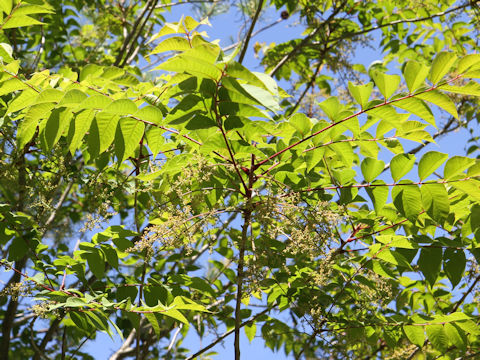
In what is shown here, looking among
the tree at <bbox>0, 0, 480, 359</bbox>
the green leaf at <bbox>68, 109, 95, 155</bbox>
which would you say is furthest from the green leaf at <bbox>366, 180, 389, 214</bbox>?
the green leaf at <bbox>68, 109, 95, 155</bbox>

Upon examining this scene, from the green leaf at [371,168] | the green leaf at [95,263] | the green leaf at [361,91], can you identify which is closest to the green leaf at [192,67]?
the green leaf at [361,91]

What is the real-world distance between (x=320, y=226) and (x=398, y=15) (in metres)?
2.72

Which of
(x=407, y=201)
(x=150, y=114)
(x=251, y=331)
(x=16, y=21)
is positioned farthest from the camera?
(x=251, y=331)

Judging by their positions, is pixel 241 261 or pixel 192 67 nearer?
pixel 192 67

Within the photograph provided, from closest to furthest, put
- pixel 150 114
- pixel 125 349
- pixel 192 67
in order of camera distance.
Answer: pixel 192 67 → pixel 150 114 → pixel 125 349

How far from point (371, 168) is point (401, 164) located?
10 cm

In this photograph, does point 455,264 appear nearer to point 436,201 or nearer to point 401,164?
point 436,201

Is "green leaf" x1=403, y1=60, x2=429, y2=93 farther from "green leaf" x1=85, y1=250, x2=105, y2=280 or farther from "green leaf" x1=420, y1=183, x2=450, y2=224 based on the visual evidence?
"green leaf" x1=85, y1=250, x2=105, y2=280

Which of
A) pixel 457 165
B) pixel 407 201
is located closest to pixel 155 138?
pixel 407 201

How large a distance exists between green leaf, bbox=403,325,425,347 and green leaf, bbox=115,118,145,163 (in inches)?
47.3

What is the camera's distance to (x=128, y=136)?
1.55m

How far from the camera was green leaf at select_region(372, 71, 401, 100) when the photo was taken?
1336 mm

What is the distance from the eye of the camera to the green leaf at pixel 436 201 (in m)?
1.51

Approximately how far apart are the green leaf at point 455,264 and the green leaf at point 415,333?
1.00 ft
